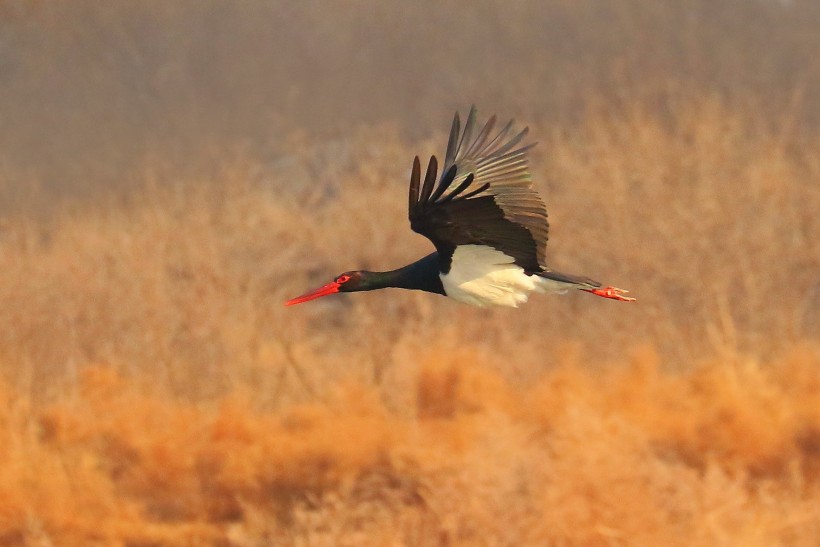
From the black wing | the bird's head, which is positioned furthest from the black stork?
the bird's head

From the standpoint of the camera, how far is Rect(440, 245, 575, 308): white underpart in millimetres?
8438

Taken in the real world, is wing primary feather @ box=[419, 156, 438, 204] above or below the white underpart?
above

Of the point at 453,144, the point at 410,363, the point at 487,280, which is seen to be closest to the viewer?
the point at 453,144

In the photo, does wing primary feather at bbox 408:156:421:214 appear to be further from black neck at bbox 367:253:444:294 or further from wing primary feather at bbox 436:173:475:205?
black neck at bbox 367:253:444:294

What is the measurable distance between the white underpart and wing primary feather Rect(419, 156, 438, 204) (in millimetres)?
827

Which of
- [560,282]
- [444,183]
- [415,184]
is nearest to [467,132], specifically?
[444,183]

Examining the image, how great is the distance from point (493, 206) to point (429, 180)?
0.67 metres

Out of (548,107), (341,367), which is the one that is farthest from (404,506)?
(548,107)

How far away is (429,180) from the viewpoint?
7379 mm

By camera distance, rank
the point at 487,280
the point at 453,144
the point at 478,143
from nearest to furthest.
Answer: the point at 453,144 → the point at 478,143 → the point at 487,280

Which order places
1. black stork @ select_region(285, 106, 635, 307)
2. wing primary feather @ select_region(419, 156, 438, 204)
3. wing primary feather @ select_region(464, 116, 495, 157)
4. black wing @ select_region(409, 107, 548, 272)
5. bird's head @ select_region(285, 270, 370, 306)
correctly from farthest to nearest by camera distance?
bird's head @ select_region(285, 270, 370, 306), wing primary feather @ select_region(464, 116, 495, 157), black stork @ select_region(285, 106, 635, 307), black wing @ select_region(409, 107, 548, 272), wing primary feather @ select_region(419, 156, 438, 204)

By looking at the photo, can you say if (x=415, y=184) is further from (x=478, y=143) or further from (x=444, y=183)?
(x=478, y=143)

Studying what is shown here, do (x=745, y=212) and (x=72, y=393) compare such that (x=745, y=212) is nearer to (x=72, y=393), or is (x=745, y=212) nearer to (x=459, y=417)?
(x=459, y=417)

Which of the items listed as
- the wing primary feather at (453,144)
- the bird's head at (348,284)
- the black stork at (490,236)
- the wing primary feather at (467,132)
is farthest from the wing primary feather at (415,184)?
the bird's head at (348,284)
